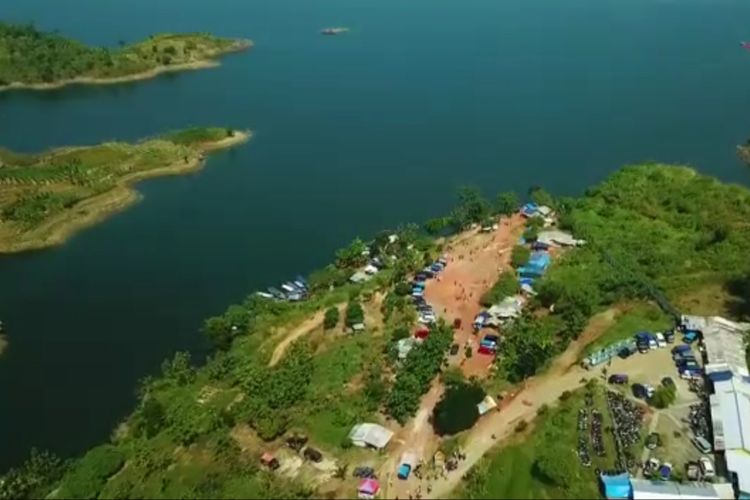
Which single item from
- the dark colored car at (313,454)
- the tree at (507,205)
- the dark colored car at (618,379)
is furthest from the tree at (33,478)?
the tree at (507,205)

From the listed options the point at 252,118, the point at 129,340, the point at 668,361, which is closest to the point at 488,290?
the point at 668,361

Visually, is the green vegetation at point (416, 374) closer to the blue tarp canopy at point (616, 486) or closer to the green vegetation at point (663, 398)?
the blue tarp canopy at point (616, 486)

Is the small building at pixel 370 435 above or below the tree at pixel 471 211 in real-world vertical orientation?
below

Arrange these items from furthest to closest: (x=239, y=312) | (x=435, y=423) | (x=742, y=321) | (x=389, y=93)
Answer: (x=389, y=93) < (x=239, y=312) < (x=742, y=321) < (x=435, y=423)

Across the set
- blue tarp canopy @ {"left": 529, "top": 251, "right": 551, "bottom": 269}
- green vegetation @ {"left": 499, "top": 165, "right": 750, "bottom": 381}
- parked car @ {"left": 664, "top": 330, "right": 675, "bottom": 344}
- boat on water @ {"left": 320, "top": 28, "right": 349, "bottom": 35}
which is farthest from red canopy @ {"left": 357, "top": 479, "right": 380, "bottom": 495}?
boat on water @ {"left": 320, "top": 28, "right": 349, "bottom": 35}

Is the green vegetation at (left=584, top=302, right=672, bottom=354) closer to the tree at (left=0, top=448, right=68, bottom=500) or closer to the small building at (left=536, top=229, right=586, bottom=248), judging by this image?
the small building at (left=536, top=229, right=586, bottom=248)

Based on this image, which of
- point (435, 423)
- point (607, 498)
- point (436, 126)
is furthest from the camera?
point (436, 126)

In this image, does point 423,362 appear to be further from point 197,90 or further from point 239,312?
point 197,90

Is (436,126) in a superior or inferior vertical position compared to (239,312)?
superior
